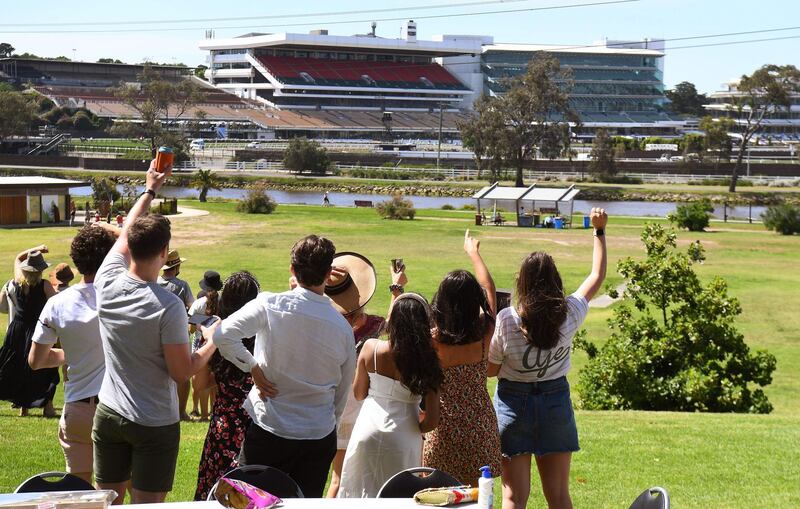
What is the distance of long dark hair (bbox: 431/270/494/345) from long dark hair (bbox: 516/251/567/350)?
7.6 inches

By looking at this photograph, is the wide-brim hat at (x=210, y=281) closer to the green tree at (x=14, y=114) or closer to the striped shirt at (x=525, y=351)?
the striped shirt at (x=525, y=351)

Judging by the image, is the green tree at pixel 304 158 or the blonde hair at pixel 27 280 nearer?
the blonde hair at pixel 27 280

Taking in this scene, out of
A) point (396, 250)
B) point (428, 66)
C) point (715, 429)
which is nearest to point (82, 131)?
point (428, 66)

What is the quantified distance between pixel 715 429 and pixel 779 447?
86cm

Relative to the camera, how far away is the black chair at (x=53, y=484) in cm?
398

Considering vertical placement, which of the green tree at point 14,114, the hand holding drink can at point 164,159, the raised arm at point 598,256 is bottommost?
the raised arm at point 598,256

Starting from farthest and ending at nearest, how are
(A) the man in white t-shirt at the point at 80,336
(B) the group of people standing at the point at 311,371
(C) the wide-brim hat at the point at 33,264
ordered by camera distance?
(C) the wide-brim hat at the point at 33,264, (A) the man in white t-shirt at the point at 80,336, (B) the group of people standing at the point at 311,371

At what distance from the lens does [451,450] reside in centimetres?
484

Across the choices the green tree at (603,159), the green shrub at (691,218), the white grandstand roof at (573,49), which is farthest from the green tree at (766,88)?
the white grandstand roof at (573,49)

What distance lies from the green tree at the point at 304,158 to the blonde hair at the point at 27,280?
70978 millimetres

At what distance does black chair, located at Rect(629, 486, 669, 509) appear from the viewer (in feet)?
12.7

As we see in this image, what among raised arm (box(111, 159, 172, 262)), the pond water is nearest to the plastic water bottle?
raised arm (box(111, 159, 172, 262))

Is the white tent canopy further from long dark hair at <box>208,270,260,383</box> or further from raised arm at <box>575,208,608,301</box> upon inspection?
long dark hair at <box>208,270,260,383</box>

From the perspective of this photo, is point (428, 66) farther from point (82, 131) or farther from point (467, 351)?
point (467, 351)
